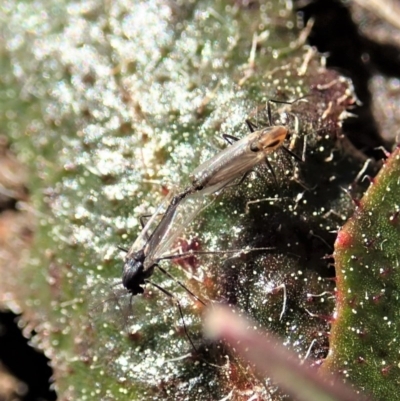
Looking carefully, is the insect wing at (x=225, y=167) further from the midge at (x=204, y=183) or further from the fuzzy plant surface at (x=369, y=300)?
the fuzzy plant surface at (x=369, y=300)

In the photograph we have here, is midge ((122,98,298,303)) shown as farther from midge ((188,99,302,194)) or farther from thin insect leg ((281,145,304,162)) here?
thin insect leg ((281,145,304,162))

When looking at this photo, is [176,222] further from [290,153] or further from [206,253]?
[290,153]

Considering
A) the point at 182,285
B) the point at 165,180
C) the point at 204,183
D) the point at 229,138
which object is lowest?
the point at 182,285

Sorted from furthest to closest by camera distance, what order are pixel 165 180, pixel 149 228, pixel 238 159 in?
pixel 165 180 → pixel 149 228 → pixel 238 159

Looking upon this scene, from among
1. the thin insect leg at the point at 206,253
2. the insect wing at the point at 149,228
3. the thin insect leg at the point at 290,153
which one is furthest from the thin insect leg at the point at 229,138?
the thin insect leg at the point at 206,253

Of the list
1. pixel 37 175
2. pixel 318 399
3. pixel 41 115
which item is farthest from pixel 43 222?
pixel 318 399

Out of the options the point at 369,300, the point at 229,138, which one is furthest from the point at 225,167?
the point at 369,300

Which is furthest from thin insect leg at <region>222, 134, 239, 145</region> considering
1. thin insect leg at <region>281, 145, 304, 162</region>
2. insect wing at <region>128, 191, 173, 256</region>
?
insect wing at <region>128, 191, 173, 256</region>
